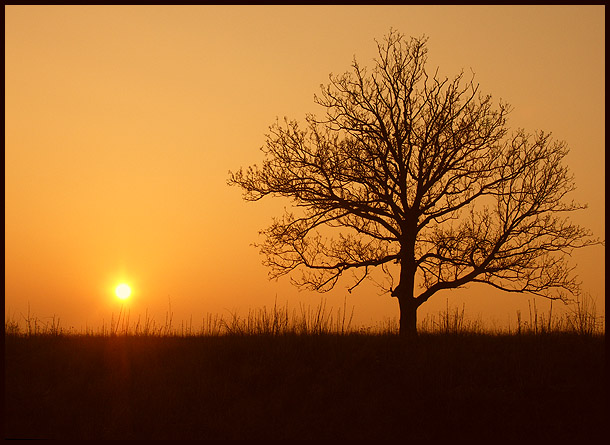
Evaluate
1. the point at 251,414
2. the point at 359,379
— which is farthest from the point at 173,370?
the point at 359,379

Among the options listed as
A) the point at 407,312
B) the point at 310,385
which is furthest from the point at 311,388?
the point at 407,312

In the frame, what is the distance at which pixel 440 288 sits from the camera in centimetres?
2319

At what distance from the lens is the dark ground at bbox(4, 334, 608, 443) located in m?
16.7

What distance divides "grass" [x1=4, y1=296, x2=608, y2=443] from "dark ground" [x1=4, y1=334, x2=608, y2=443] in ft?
0.09

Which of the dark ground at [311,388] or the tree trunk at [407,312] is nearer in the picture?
the dark ground at [311,388]

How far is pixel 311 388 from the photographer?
706 inches

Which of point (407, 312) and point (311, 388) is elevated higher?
point (407, 312)

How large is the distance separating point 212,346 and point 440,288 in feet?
24.0

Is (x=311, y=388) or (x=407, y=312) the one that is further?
(x=407, y=312)

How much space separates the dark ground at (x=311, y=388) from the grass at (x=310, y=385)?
0.03m

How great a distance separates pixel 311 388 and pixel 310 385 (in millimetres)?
134

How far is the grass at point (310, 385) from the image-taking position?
1675 centimetres

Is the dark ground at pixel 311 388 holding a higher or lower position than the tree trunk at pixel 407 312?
lower

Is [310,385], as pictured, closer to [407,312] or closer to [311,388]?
[311,388]
